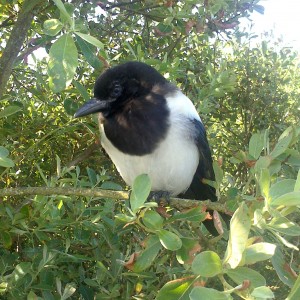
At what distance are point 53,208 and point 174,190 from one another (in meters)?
0.67

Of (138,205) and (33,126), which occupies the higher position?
(138,205)

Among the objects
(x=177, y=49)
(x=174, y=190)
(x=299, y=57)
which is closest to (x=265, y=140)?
(x=174, y=190)

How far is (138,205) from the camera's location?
105cm

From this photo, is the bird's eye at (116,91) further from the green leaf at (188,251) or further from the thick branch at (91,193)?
the green leaf at (188,251)

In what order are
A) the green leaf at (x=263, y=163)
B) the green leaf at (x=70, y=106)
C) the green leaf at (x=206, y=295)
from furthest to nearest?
the green leaf at (x=70, y=106) < the green leaf at (x=263, y=163) < the green leaf at (x=206, y=295)

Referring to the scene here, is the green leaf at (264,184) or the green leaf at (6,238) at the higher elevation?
the green leaf at (264,184)

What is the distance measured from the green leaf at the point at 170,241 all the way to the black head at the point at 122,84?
0.89 metres

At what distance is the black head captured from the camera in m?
1.96

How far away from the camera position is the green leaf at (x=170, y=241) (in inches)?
42.6

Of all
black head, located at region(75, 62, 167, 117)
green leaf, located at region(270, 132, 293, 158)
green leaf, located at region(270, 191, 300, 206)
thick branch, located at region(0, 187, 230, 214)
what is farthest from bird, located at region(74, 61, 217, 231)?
green leaf, located at region(270, 191, 300, 206)

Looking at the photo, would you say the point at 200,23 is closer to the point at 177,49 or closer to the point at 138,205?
the point at 177,49

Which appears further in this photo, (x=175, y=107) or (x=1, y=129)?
(x=1, y=129)

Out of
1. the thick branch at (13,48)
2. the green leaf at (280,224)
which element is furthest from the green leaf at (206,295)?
the thick branch at (13,48)

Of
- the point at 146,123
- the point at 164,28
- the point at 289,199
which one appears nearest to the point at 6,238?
the point at 146,123
